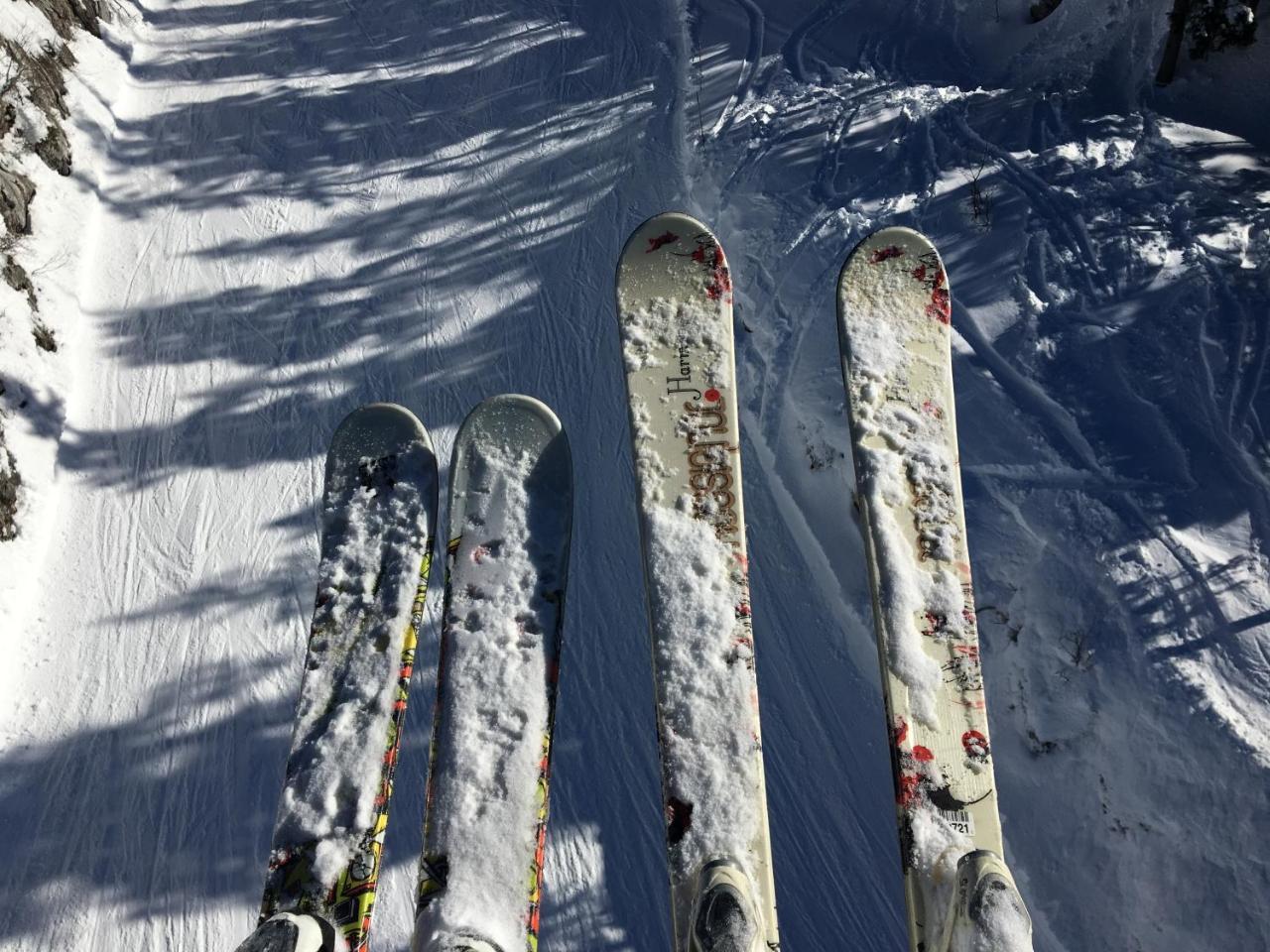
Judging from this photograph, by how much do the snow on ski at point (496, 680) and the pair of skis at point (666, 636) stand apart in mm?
10

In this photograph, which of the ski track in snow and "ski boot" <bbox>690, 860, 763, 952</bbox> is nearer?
"ski boot" <bbox>690, 860, 763, 952</bbox>

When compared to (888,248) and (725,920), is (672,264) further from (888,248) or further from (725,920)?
(725,920)

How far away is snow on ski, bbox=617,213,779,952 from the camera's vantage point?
350cm

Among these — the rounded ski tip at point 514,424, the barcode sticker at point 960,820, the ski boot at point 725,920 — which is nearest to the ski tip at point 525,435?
the rounded ski tip at point 514,424

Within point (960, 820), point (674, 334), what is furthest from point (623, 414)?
point (960, 820)

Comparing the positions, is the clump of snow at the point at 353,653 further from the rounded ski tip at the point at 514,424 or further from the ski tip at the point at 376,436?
the rounded ski tip at the point at 514,424

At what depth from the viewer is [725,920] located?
10.2 ft

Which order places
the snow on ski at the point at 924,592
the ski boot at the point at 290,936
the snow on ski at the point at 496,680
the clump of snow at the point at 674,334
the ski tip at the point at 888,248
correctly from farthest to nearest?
1. the ski tip at the point at 888,248
2. the clump of snow at the point at 674,334
3. the snow on ski at the point at 496,680
4. the snow on ski at the point at 924,592
5. the ski boot at the point at 290,936

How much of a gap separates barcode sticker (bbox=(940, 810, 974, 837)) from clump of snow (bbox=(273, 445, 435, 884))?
2530mm

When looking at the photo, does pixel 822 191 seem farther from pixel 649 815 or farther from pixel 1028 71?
pixel 649 815

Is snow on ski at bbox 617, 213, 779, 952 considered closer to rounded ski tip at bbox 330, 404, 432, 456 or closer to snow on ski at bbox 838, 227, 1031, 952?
snow on ski at bbox 838, 227, 1031, 952

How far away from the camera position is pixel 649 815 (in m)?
Answer: 4.03

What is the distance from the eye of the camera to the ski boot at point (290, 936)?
301 cm

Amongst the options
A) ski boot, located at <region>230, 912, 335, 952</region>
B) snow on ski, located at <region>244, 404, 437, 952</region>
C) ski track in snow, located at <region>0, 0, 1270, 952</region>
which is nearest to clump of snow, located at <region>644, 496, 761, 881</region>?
ski track in snow, located at <region>0, 0, 1270, 952</region>
